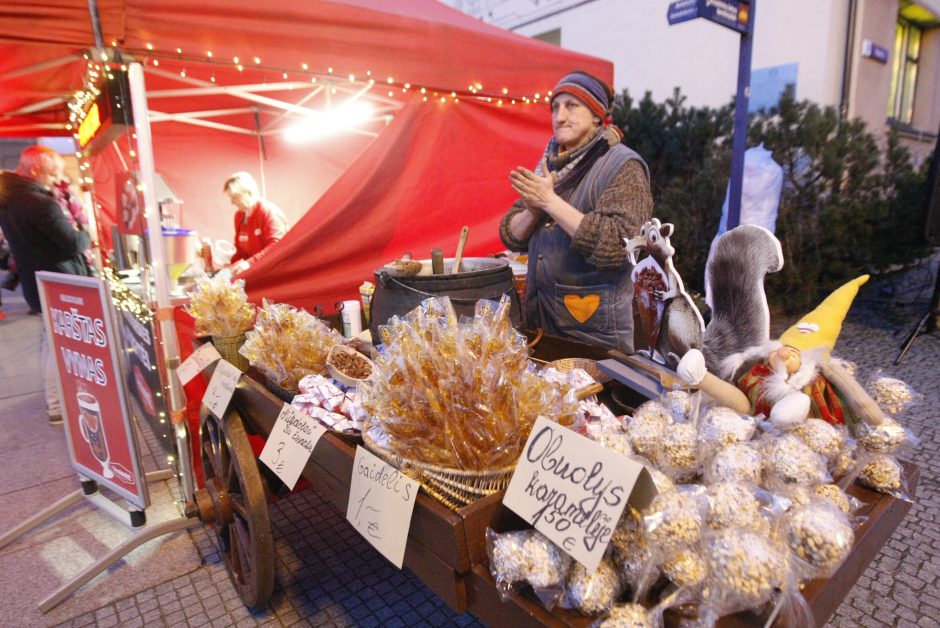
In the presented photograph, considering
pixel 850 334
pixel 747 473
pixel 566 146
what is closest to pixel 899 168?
pixel 850 334

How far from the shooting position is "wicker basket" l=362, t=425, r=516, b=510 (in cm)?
81

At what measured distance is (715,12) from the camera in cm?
332

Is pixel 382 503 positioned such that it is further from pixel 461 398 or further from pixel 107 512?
pixel 107 512

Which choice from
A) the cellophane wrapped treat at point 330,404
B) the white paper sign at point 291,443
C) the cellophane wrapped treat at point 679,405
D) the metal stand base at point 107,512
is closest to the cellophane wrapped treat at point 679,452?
the cellophane wrapped treat at point 679,405

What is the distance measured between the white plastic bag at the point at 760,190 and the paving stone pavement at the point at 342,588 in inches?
94.7

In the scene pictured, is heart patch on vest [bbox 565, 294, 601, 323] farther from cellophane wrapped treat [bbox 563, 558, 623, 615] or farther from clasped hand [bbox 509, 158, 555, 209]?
cellophane wrapped treat [bbox 563, 558, 623, 615]

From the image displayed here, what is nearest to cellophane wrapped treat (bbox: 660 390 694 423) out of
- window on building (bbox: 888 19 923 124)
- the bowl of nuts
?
the bowl of nuts

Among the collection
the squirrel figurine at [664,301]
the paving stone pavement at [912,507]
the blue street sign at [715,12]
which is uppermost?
the blue street sign at [715,12]

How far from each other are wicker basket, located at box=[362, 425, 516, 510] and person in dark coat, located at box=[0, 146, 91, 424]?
3.35m

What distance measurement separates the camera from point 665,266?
106 centimetres

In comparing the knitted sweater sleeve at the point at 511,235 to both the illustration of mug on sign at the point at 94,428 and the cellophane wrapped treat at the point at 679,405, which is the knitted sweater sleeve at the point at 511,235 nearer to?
the cellophane wrapped treat at the point at 679,405

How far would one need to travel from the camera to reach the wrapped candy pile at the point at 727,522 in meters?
0.63

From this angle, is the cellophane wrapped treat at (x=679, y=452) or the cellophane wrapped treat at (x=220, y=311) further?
the cellophane wrapped treat at (x=220, y=311)

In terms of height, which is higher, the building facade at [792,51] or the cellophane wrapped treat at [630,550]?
the building facade at [792,51]
